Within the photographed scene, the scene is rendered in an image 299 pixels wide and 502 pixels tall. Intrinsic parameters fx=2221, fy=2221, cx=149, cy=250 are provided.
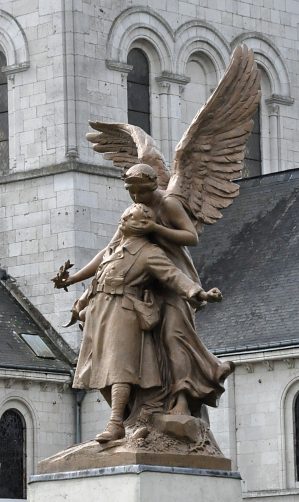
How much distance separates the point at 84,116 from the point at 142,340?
113 ft

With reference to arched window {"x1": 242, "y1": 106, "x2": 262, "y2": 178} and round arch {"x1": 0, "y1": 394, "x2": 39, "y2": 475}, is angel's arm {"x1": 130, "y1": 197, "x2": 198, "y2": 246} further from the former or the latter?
arched window {"x1": 242, "y1": 106, "x2": 262, "y2": 178}

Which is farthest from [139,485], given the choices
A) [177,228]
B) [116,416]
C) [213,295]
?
[177,228]

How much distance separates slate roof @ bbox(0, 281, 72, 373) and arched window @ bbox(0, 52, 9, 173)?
3.15m

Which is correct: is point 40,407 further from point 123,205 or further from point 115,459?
point 115,459

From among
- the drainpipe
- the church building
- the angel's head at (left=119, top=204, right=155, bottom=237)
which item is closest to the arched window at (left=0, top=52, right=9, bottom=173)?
the church building

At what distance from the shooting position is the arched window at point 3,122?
5309 cm

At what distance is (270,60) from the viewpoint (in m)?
56.8

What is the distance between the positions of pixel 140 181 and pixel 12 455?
3039 centimetres

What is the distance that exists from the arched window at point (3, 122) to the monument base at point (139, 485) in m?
35.6

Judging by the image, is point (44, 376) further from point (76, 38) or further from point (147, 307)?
point (147, 307)

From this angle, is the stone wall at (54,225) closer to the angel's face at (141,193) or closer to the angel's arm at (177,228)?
the angel's arm at (177,228)

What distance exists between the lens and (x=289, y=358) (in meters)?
46.1

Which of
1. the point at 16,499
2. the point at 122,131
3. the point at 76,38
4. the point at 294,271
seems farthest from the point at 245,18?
the point at 122,131

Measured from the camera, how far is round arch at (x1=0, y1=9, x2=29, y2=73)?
5306cm
